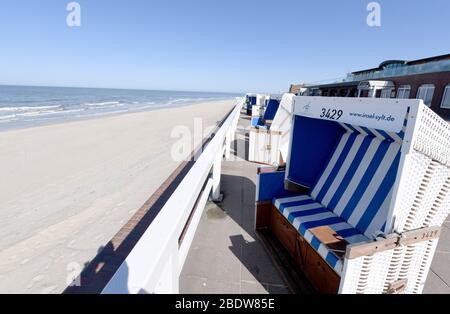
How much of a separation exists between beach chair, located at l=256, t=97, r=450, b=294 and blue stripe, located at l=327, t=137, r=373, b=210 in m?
0.01

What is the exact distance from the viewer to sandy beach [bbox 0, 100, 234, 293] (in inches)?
135

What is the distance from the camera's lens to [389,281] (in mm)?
2309

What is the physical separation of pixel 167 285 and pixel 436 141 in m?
2.58

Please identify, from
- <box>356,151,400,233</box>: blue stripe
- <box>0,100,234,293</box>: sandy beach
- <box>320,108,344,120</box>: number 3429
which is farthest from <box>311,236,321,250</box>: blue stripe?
<box>0,100,234,293</box>: sandy beach

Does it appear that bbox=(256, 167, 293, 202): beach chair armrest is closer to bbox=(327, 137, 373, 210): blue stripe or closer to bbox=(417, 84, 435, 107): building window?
bbox=(327, 137, 373, 210): blue stripe

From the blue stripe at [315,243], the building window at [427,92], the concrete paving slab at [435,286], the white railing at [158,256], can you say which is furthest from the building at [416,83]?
the white railing at [158,256]

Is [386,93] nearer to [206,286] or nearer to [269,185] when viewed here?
[269,185]

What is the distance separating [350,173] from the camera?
3551 millimetres

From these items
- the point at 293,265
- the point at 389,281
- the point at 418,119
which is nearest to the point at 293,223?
the point at 293,265

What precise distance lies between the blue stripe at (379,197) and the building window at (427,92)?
71.3ft

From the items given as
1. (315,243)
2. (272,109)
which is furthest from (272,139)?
(272,109)

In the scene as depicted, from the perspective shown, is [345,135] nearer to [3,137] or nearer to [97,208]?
[97,208]

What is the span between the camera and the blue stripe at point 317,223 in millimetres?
3025

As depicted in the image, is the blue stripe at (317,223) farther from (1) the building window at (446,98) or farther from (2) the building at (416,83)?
(1) the building window at (446,98)
